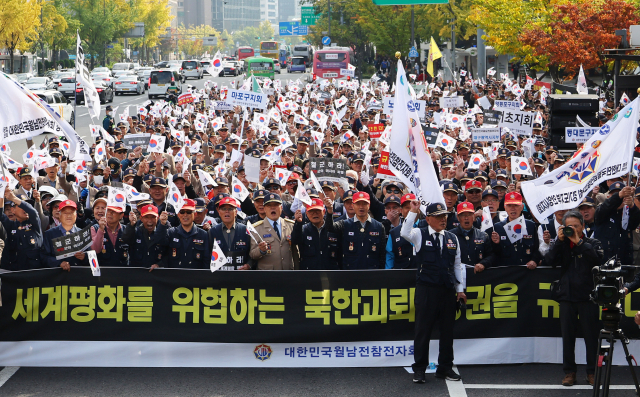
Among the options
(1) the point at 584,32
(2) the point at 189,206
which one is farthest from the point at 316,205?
(1) the point at 584,32

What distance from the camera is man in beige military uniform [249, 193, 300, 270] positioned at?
8.20 metres

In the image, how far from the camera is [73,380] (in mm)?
7500

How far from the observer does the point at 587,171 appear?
8.08 m

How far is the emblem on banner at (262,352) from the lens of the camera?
7.75m

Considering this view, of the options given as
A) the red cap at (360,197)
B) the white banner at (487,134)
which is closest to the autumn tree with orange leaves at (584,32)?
the white banner at (487,134)

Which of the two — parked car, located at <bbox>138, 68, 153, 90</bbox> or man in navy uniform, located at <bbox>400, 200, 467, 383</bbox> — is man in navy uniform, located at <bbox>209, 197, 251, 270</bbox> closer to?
man in navy uniform, located at <bbox>400, 200, 467, 383</bbox>

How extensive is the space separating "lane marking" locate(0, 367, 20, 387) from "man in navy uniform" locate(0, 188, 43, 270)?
1.07m

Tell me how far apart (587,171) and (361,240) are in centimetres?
231

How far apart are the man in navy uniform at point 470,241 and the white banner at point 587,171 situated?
56 centimetres

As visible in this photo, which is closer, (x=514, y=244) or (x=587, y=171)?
(x=587, y=171)

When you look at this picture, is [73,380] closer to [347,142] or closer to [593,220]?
[593,220]

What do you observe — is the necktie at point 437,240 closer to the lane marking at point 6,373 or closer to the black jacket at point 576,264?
the black jacket at point 576,264

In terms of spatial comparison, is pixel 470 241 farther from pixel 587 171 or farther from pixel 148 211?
pixel 148 211

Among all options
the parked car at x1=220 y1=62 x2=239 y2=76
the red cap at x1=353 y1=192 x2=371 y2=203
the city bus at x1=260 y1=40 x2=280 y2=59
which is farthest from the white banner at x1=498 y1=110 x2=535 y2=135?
the city bus at x1=260 y1=40 x2=280 y2=59
